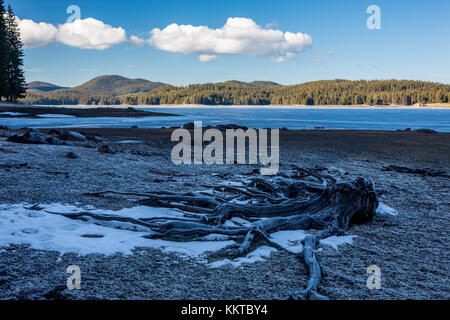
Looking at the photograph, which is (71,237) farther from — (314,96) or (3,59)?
(314,96)

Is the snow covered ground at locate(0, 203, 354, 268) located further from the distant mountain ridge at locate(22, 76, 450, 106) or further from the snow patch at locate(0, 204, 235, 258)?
the distant mountain ridge at locate(22, 76, 450, 106)

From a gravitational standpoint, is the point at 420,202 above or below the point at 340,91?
below

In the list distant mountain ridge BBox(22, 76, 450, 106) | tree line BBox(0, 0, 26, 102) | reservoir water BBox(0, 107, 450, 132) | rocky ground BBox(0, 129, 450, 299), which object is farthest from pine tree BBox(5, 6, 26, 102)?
distant mountain ridge BBox(22, 76, 450, 106)

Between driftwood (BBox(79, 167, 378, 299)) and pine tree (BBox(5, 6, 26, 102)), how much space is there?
59.3 m

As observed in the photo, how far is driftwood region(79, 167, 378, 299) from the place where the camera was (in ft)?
15.2

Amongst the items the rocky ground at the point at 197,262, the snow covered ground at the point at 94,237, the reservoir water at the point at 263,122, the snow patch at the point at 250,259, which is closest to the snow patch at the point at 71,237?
the snow covered ground at the point at 94,237

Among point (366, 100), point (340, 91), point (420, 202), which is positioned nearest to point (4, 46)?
point (420, 202)

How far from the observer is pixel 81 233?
15.0 ft

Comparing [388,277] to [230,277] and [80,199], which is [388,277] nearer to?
[230,277]

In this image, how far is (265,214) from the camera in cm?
565

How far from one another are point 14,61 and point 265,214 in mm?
62237

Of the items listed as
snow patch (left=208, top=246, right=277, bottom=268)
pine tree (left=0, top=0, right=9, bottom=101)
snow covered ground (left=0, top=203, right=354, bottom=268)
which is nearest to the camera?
snow patch (left=208, top=246, right=277, bottom=268)

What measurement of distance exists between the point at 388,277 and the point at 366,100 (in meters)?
159

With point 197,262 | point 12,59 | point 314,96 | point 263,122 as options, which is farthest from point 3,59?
point 314,96
